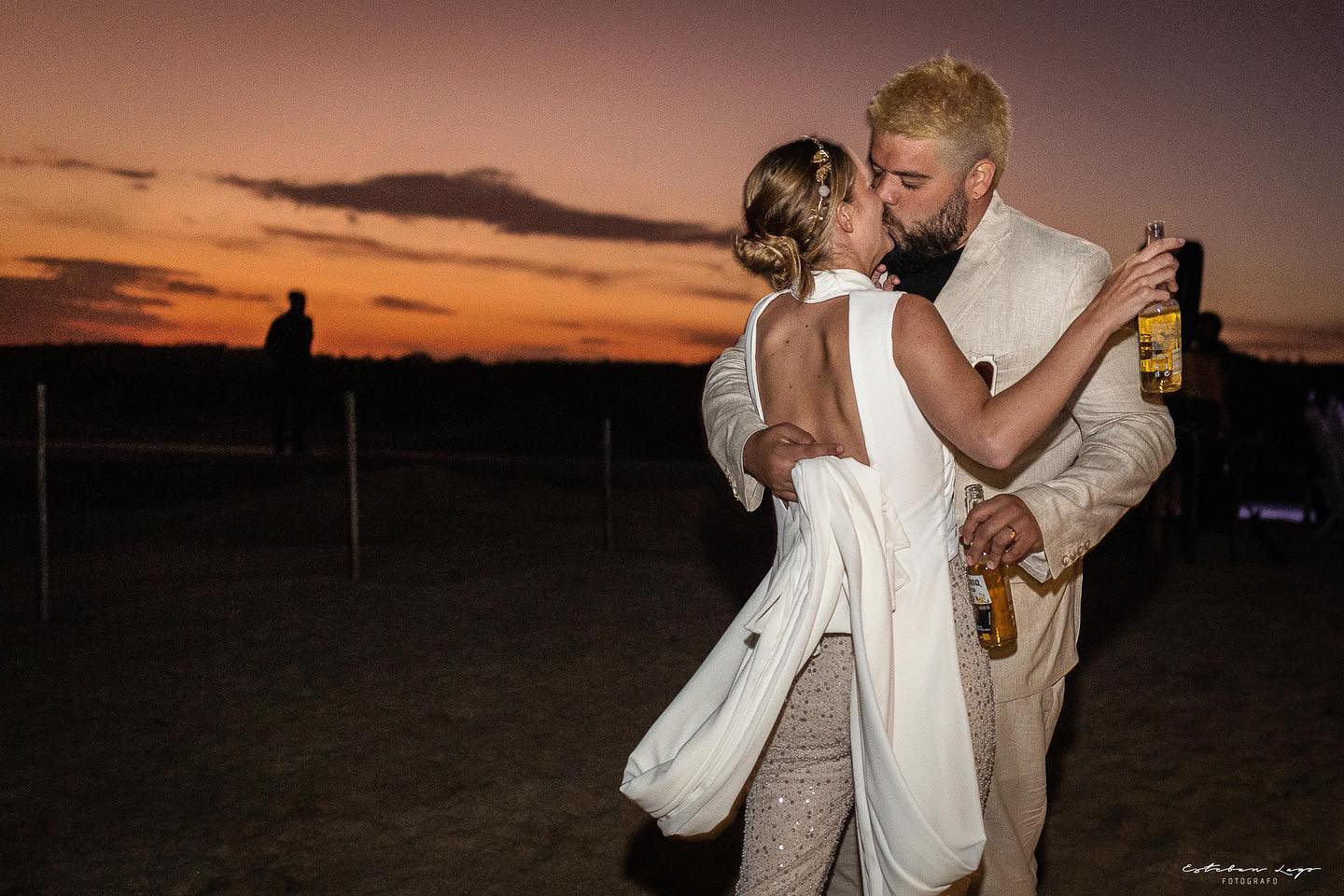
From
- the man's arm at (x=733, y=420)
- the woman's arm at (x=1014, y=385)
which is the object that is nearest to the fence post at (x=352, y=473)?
the man's arm at (x=733, y=420)

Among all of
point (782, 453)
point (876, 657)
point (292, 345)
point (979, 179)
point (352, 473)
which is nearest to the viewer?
point (876, 657)

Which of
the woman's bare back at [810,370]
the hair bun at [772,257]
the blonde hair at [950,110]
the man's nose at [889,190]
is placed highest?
the blonde hair at [950,110]

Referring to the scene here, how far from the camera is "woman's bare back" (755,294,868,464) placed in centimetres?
206

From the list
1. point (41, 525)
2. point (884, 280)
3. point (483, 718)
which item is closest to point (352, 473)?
point (41, 525)

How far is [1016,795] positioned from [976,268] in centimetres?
120

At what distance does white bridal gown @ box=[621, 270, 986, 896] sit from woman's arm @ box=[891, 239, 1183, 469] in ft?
0.14

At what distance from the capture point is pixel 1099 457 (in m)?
2.40

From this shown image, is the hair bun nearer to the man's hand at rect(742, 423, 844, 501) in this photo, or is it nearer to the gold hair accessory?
the gold hair accessory

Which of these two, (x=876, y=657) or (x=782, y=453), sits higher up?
(x=782, y=453)

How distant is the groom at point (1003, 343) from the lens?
2.51m

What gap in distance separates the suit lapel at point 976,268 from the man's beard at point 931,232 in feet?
0.15

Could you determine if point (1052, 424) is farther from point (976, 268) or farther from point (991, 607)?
point (991, 607)

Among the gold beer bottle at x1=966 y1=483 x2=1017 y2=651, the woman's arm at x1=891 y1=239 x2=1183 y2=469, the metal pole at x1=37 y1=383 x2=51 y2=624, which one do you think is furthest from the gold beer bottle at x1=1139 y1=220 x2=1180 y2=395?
the metal pole at x1=37 y1=383 x2=51 y2=624

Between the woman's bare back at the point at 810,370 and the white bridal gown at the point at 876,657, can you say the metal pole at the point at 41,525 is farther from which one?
the white bridal gown at the point at 876,657
